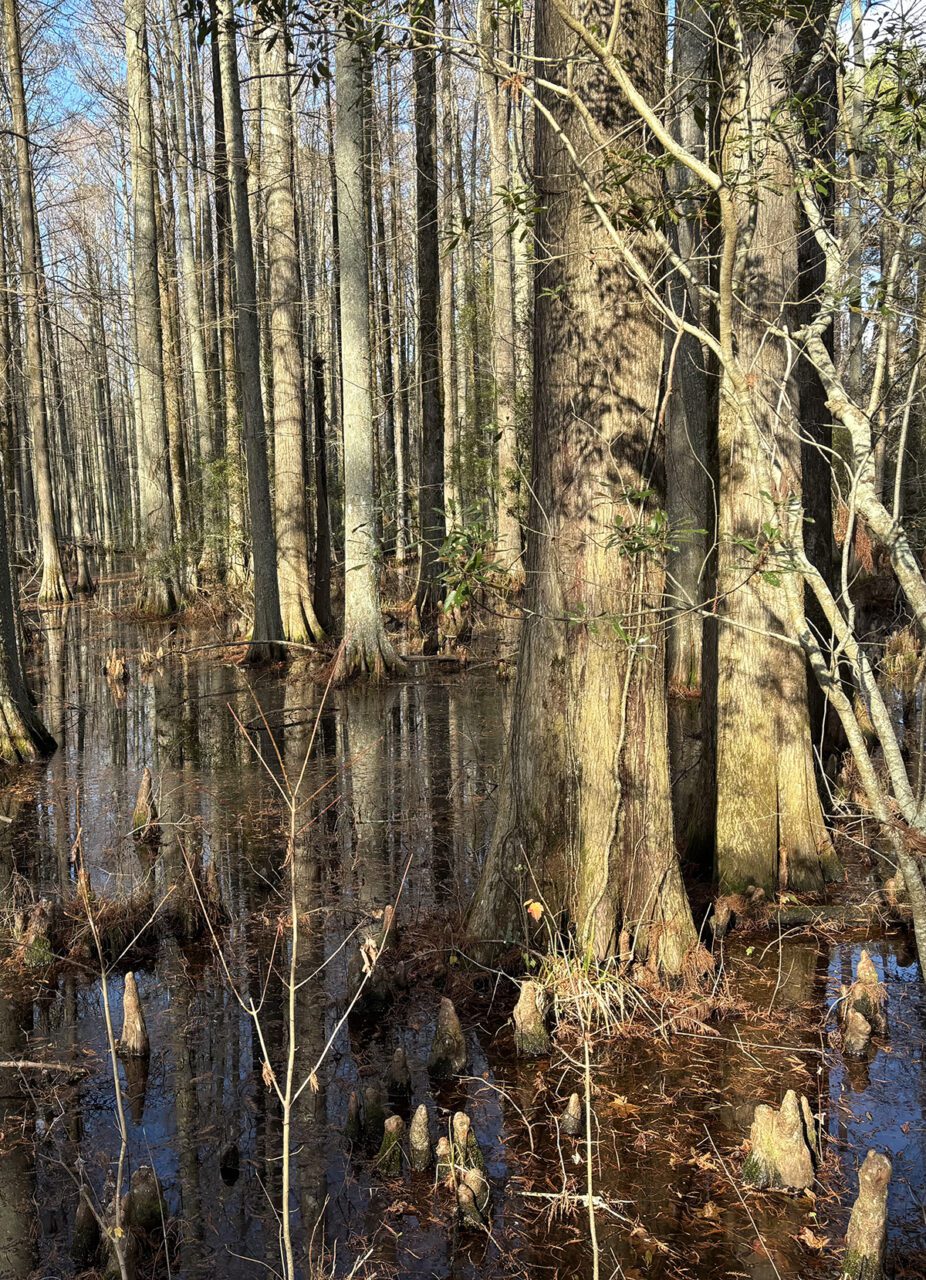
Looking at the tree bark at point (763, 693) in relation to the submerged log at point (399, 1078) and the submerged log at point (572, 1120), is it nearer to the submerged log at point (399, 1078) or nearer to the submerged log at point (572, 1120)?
the submerged log at point (572, 1120)

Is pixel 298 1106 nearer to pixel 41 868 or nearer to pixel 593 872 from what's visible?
pixel 593 872

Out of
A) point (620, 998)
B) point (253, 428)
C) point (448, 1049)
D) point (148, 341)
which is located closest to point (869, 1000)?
point (620, 998)

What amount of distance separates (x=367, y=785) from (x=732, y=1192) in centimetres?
530

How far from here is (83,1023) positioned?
4547mm

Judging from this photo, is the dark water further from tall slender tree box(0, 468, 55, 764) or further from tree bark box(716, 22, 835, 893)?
tall slender tree box(0, 468, 55, 764)

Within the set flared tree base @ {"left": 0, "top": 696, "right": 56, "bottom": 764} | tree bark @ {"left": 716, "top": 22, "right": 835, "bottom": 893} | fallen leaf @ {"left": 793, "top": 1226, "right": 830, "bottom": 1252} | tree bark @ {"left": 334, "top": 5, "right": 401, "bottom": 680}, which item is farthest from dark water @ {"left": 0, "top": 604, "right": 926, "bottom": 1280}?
tree bark @ {"left": 334, "top": 5, "right": 401, "bottom": 680}

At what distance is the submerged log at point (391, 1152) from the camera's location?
3375 millimetres

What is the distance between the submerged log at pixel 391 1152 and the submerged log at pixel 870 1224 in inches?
52.7

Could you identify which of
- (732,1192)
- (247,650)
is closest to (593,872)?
(732,1192)

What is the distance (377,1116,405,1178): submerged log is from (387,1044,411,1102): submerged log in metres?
0.43

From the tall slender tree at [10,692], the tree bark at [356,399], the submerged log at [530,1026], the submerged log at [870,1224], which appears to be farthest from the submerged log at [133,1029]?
the tree bark at [356,399]

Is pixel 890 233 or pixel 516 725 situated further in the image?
pixel 516 725

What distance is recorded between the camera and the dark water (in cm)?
306

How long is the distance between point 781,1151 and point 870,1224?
0.49 metres
